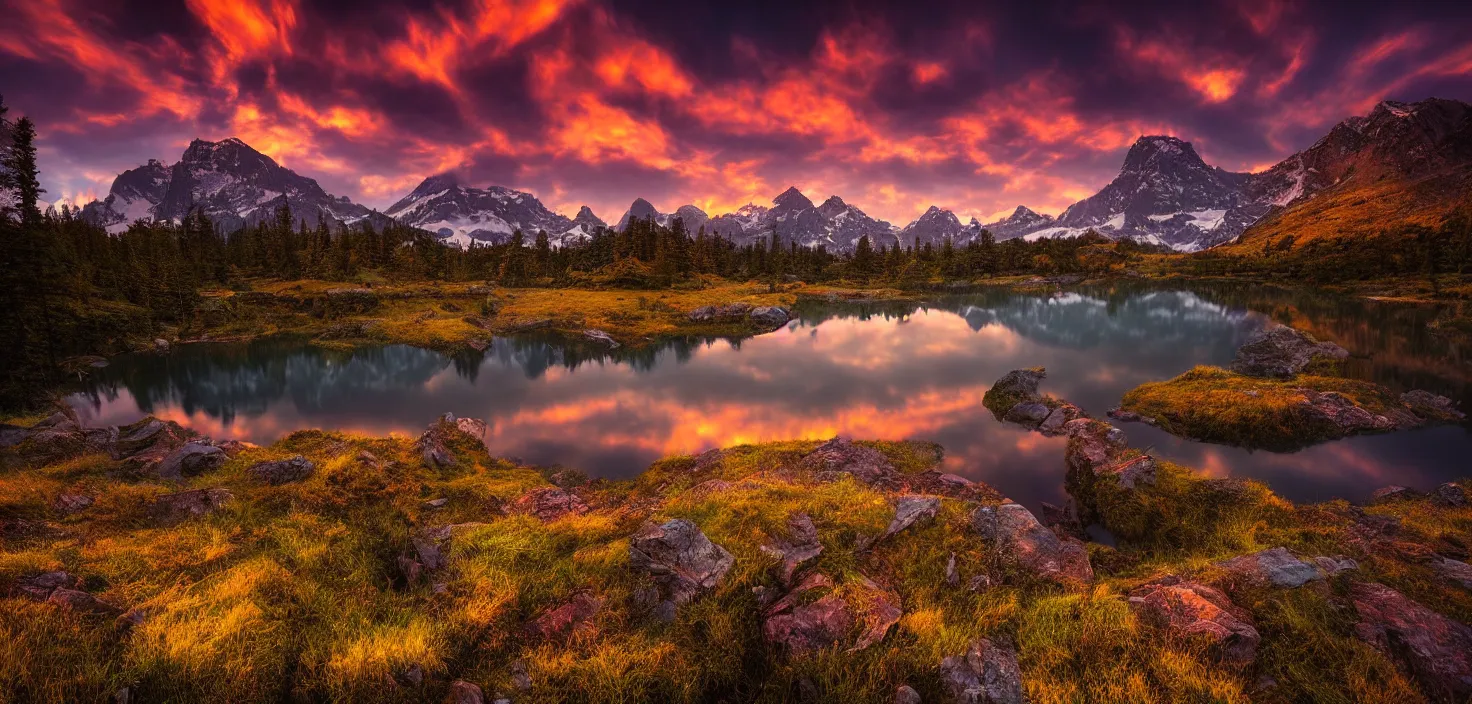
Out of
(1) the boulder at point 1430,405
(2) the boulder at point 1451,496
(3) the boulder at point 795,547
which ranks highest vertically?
(3) the boulder at point 795,547

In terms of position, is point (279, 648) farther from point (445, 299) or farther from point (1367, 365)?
point (445, 299)

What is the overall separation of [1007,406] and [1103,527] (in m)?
13.1

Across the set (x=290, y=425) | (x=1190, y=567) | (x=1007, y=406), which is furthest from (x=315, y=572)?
(x=1007, y=406)

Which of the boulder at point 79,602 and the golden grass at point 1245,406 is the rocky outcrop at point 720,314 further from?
the boulder at point 79,602

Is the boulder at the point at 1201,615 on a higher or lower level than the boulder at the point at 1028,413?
higher

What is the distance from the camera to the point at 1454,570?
1102cm

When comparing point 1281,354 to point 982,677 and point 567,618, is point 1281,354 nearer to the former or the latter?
point 982,677

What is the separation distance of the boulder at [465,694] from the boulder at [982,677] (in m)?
6.32

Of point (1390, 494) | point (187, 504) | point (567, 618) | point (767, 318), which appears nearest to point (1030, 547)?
point (567, 618)

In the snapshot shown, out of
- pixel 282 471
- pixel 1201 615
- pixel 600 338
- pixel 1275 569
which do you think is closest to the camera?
pixel 1201 615

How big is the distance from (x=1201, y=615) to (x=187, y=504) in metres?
21.3

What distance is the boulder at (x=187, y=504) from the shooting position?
12141 millimetres

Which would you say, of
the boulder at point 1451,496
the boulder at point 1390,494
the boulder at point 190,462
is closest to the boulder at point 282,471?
the boulder at point 190,462

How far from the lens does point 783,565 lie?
31.9ft
